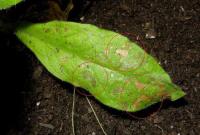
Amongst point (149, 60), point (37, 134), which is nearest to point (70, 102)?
point (37, 134)

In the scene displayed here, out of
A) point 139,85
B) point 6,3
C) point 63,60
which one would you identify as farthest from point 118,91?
point 6,3

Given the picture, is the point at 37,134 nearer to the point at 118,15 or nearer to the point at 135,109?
the point at 135,109

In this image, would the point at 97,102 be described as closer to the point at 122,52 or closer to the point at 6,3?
the point at 122,52

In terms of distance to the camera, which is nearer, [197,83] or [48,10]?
[197,83]

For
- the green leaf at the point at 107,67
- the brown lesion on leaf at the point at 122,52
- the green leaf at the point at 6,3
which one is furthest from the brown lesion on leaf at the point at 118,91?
the green leaf at the point at 6,3

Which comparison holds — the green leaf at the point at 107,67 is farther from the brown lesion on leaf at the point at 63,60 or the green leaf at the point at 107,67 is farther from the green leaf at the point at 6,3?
the green leaf at the point at 6,3

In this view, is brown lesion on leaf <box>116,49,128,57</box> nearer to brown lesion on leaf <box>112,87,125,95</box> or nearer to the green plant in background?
the green plant in background
